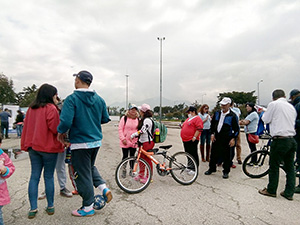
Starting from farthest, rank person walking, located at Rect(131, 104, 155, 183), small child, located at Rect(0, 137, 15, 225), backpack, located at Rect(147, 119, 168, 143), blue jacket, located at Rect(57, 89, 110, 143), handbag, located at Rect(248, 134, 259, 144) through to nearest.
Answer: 1. handbag, located at Rect(248, 134, 259, 144)
2. backpack, located at Rect(147, 119, 168, 143)
3. person walking, located at Rect(131, 104, 155, 183)
4. blue jacket, located at Rect(57, 89, 110, 143)
5. small child, located at Rect(0, 137, 15, 225)

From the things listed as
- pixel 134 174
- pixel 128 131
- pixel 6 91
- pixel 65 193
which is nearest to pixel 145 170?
pixel 134 174

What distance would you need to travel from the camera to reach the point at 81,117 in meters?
2.93

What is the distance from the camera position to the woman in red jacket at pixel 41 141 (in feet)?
9.66

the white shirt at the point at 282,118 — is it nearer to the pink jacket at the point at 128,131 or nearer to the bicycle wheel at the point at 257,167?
the bicycle wheel at the point at 257,167

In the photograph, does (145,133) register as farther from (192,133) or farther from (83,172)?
(83,172)

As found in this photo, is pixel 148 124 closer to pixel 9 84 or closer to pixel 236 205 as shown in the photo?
pixel 236 205

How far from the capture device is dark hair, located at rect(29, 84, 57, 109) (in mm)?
3018

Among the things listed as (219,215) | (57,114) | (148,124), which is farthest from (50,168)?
(219,215)

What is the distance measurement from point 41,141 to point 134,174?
6.58 feet

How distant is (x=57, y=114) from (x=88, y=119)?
0.47 metres

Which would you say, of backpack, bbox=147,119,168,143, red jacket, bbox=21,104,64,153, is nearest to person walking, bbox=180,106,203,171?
backpack, bbox=147,119,168,143

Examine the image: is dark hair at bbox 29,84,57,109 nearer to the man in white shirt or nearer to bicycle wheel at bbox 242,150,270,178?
the man in white shirt

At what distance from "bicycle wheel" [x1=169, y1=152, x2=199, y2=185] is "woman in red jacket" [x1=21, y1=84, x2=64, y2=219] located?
2516mm

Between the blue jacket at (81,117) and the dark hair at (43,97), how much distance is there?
42 cm
